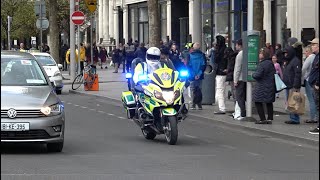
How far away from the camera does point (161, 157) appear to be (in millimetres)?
10195

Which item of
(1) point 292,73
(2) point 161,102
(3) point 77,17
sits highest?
(3) point 77,17

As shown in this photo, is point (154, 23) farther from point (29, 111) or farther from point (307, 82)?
point (29, 111)

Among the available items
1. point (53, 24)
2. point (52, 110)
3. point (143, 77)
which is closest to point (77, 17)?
point (53, 24)

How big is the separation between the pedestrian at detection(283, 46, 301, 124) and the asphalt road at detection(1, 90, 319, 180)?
4.39 feet

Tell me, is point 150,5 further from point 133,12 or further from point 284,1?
point 133,12

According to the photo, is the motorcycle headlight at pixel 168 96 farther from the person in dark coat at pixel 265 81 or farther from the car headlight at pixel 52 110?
the person in dark coat at pixel 265 81

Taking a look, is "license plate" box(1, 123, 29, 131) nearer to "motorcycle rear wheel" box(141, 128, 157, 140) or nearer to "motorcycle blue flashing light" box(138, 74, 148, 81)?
"motorcycle blue flashing light" box(138, 74, 148, 81)

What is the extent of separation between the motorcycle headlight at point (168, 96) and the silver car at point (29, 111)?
2035mm

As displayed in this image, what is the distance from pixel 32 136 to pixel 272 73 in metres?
6.25

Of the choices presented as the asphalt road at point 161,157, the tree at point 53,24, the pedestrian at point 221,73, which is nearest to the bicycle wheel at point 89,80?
the pedestrian at point 221,73

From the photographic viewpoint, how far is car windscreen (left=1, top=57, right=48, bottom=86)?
1059cm

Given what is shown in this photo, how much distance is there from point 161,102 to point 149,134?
115cm

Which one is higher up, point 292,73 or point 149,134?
point 292,73

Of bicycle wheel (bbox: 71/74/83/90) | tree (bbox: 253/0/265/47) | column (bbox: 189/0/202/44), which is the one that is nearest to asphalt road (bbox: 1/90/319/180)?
tree (bbox: 253/0/265/47)
